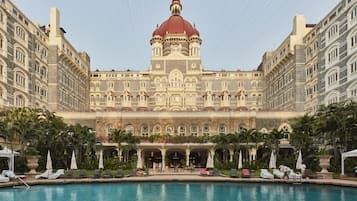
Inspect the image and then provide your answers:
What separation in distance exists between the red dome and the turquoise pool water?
57383 millimetres

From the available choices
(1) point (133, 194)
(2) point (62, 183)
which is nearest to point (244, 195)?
(1) point (133, 194)

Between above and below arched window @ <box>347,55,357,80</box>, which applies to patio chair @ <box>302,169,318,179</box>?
below

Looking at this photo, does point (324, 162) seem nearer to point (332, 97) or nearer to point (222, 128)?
point (332, 97)

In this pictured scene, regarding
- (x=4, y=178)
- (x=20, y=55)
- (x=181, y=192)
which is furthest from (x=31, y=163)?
(x=20, y=55)

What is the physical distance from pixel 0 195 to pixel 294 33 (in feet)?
152

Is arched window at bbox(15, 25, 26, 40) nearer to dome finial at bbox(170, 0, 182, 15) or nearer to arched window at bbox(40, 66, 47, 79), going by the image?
arched window at bbox(40, 66, 47, 79)

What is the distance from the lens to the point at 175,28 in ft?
270

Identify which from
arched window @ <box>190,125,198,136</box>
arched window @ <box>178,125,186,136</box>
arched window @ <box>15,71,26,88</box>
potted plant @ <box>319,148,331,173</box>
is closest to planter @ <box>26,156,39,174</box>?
arched window @ <box>15,71,26,88</box>

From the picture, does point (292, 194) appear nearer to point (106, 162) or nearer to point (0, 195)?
point (0, 195)

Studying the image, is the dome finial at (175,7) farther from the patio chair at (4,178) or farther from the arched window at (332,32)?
the patio chair at (4,178)

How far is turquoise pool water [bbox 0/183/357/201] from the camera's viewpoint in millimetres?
20180

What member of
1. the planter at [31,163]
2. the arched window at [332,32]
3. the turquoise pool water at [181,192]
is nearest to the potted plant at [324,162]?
the turquoise pool water at [181,192]

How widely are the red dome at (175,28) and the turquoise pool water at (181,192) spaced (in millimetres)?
57383

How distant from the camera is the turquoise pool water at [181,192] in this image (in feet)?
66.2
